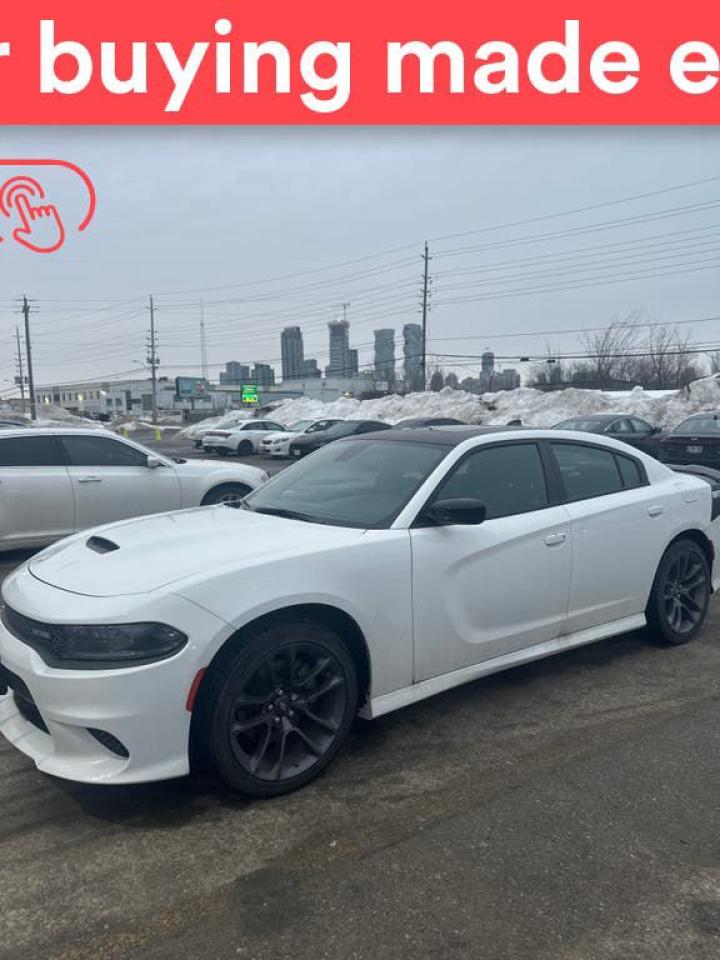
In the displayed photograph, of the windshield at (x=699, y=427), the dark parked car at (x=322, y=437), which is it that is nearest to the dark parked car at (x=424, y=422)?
the dark parked car at (x=322, y=437)

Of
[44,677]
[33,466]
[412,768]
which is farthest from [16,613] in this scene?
[33,466]

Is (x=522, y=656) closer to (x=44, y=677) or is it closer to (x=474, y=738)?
(x=474, y=738)

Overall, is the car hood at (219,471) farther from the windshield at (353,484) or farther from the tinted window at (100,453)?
the windshield at (353,484)

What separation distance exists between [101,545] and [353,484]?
1.39 m

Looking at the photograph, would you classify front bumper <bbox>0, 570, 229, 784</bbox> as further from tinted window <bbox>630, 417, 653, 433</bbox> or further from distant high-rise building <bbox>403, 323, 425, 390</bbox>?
distant high-rise building <bbox>403, 323, 425, 390</bbox>

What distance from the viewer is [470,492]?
3.96 metres

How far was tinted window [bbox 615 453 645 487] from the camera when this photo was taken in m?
4.80

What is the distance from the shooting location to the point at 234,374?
139625 millimetres

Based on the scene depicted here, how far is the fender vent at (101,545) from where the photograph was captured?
3.46m

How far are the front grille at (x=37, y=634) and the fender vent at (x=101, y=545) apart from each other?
0.48m

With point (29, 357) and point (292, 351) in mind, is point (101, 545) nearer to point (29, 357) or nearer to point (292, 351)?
point (29, 357)

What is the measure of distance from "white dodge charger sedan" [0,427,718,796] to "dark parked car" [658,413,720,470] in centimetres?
1204

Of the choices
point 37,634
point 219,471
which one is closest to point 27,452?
point 219,471

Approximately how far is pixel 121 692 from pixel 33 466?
573cm
